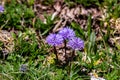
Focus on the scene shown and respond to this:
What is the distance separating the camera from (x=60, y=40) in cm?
330

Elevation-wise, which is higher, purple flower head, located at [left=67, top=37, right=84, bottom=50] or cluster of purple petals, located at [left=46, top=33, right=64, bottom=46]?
cluster of purple petals, located at [left=46, top=33, right=64, bottom=46]

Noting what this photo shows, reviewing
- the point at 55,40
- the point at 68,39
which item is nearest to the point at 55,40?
the point at 55,40

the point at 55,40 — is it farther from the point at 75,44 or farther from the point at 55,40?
the point at 75,44

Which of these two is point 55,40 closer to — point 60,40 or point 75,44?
point 60,40

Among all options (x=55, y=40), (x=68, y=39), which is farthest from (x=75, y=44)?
(x=55, y=40)

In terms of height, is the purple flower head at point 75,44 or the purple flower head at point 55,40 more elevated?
the purple flower head at point 55,40

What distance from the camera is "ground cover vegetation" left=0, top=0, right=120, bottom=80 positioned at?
3.34m

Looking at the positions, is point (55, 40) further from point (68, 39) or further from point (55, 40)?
point (68, 39)

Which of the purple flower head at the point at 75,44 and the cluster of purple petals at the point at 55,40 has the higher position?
the cluster of purple petals at the point at 55,40

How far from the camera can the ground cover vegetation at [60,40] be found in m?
3.34

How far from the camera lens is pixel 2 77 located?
10.7ft

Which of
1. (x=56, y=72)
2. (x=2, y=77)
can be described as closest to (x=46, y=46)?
(x=56, y=72)

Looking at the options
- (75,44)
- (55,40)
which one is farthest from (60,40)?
(75,44)

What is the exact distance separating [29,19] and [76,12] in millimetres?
588
